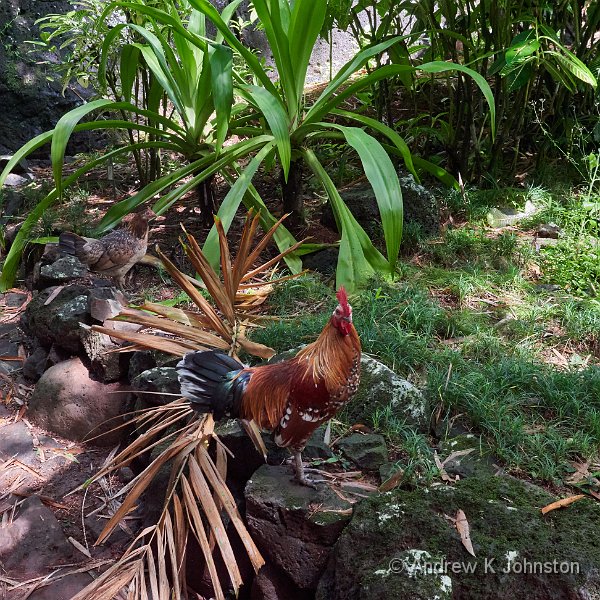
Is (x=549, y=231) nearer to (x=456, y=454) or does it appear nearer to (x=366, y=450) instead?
(x=456, y=454)

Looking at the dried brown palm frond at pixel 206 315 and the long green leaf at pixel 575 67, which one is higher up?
the long green leaf at pixel 575 67

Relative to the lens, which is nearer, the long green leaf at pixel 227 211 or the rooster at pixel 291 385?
the rooster at pixel 291 385

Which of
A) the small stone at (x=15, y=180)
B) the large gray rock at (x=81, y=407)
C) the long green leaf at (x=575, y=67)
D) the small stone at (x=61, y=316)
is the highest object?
the long green leaf at (x=575, y=67)

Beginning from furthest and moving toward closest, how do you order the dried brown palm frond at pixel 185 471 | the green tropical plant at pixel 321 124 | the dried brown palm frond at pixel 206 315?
the green tropical plant at pixel 321 124 < the dried brown palm frond at pixel 206 315 < the dried brown palm frond at pixel 185 471

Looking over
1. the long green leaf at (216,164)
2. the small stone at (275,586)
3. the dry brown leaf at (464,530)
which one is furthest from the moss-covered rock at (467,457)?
the long green leaf at (216,164)

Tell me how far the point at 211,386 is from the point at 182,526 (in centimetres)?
53

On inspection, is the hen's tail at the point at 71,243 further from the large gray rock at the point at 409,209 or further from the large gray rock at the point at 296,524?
the large gray rock at the point at 296,524

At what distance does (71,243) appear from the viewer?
395 cm

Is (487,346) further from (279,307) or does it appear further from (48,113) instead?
(48,113)

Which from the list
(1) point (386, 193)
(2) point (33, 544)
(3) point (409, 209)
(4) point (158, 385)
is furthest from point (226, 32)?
(2) point (33, 544)

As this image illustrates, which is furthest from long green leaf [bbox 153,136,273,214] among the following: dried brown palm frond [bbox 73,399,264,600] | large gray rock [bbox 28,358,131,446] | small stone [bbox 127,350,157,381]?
dried brown palm frond [bbox 73,399,264,600]

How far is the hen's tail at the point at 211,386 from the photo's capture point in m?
2.37

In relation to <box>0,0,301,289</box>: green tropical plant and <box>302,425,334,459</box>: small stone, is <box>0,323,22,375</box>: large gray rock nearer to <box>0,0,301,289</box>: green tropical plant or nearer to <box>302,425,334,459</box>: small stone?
<box>0,0,301,289</box>: green tropical plant

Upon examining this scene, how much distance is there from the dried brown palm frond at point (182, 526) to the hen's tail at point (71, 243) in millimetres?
1716
